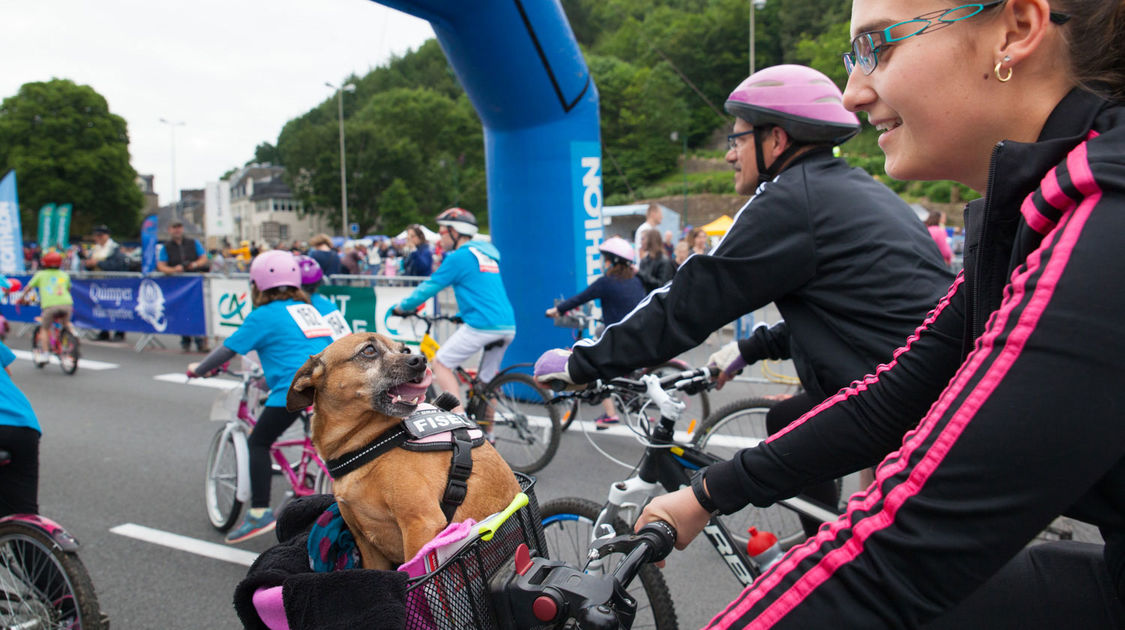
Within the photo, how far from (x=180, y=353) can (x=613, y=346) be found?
12804 mm

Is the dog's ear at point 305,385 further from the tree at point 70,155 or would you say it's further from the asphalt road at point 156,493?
the tree at point 70,155

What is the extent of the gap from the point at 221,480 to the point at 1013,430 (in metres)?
5.42

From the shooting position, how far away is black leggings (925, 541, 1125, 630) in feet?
3.99

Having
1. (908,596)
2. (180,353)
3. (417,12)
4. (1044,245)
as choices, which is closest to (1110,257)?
(1044,245)

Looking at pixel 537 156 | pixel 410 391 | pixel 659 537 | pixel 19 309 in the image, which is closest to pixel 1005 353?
pixel 659 537

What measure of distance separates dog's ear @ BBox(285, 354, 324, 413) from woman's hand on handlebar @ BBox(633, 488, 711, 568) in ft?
5.82

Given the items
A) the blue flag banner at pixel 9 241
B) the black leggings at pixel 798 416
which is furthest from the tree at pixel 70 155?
the black leggings at pixel 798 416

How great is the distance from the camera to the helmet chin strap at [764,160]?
2805 mm

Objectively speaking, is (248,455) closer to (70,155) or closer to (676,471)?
(676,471)

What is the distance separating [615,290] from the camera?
729 centimetres

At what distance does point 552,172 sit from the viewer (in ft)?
26.5

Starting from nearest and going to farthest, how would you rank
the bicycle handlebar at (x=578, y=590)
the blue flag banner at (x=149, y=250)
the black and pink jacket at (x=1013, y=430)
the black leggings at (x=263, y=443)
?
the black and pink jacket at (x=1013, y=430)
the bicycle handlebar at (x=578, y=590)
the black leggings at (x=263, y=443)
the blue flag banner at (x=149, y=250)

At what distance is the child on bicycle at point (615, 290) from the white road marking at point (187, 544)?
349 centimetres

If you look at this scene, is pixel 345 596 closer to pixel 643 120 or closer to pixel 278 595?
pixel 278 595
